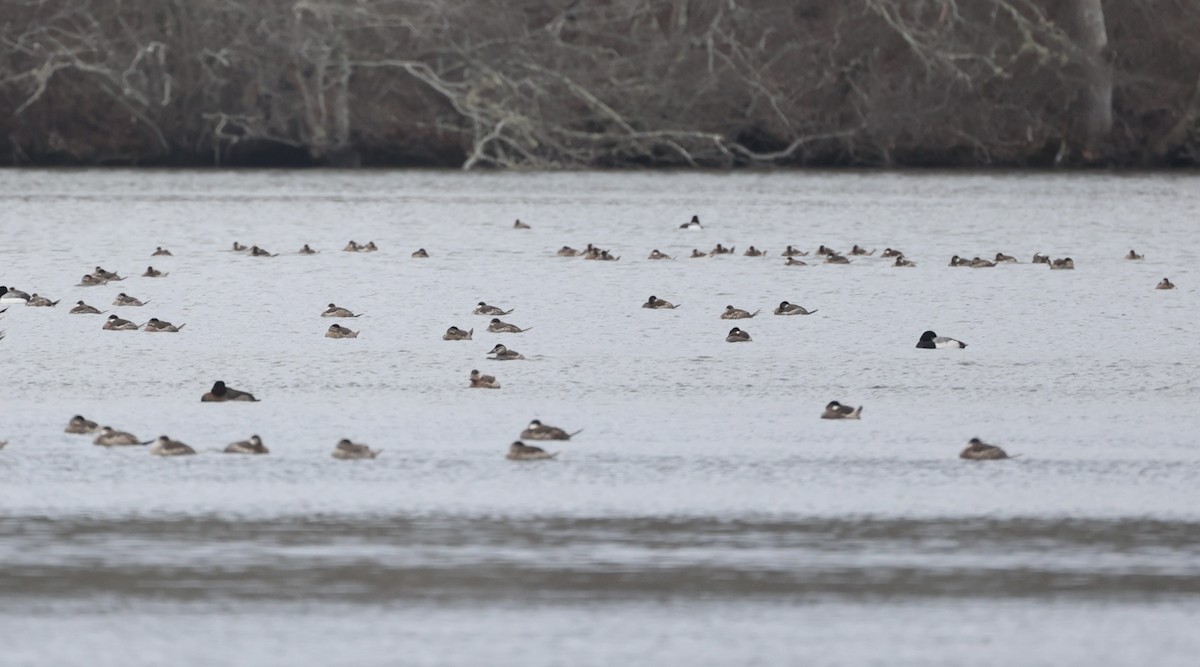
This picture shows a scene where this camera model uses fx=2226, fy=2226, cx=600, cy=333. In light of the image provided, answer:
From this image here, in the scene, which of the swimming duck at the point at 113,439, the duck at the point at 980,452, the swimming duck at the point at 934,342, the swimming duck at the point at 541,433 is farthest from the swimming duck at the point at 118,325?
the duck at the point at 980,452

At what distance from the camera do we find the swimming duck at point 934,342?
17.3 m

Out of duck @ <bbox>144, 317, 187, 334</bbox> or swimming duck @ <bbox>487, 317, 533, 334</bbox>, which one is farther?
duck @ <bbox>144, 317, 187, 334</bbox>

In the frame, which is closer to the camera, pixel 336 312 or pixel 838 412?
pixel 838 412

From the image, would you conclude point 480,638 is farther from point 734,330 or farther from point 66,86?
point 66,86

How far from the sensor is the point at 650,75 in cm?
4459

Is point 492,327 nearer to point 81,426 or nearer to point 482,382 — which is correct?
point 482,382

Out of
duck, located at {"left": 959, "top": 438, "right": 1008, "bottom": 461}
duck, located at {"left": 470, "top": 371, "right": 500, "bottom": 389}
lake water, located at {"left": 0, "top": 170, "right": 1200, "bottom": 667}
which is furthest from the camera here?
duck, located at {"left": 470, "top": 371, "right": 500, "bottom": 389}

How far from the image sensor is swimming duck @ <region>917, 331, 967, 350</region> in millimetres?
17344

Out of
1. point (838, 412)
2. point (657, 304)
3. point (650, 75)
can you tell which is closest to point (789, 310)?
point (657, 304)

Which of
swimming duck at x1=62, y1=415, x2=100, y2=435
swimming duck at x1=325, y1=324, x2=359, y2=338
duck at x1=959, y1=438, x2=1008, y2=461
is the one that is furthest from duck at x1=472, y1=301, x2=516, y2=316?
duck at x1=959, y1=438, x2=1008, y2=461

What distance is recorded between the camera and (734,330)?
1784 cm

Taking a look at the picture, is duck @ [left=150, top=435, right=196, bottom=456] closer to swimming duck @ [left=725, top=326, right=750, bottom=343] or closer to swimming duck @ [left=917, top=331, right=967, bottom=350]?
swimming duck @ [left=725, top=326, right=750, bottom=343]

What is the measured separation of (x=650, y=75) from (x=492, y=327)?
26827 mm

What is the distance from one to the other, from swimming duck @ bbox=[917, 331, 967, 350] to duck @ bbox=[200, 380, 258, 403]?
562 cm
